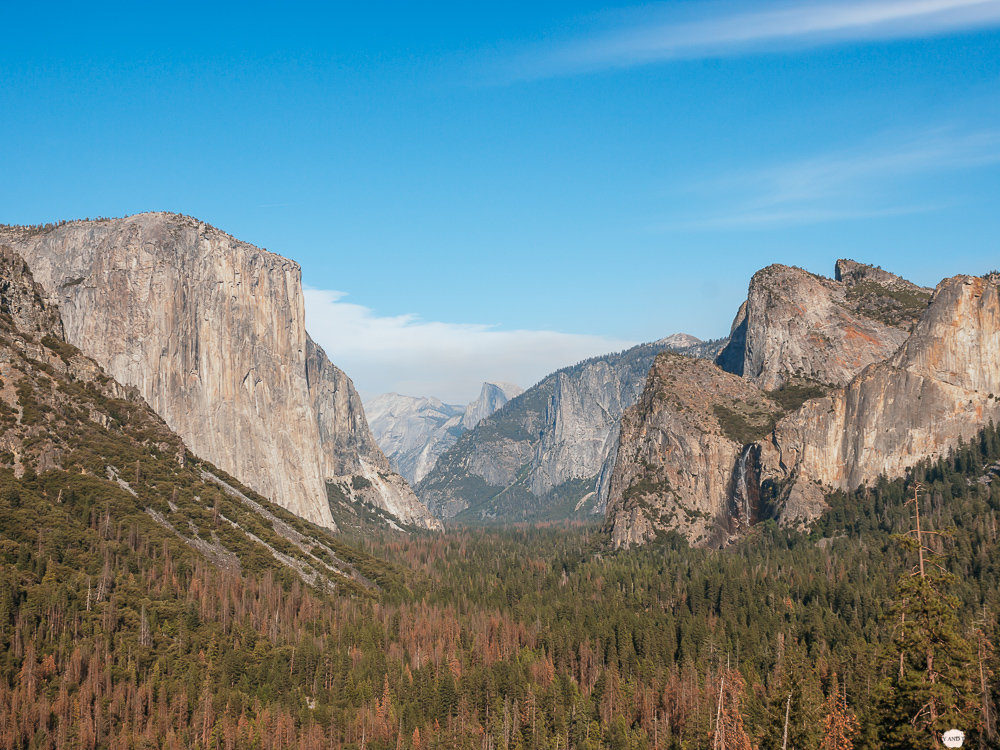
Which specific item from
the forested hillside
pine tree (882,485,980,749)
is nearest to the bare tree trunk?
the forested hillside

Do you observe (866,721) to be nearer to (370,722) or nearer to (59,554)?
(370,722)

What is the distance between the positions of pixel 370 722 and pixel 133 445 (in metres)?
88.7

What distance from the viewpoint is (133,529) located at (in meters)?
140

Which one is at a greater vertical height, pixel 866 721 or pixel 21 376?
pixel 21 376

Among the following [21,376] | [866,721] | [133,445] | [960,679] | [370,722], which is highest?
[21,376]

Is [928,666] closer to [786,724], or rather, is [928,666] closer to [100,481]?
[786,724]

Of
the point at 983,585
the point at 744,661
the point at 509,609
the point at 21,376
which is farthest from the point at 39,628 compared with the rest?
the point at 983,585
